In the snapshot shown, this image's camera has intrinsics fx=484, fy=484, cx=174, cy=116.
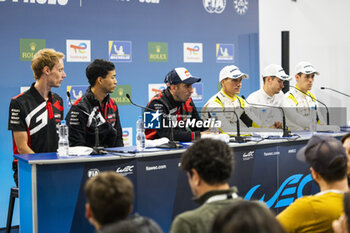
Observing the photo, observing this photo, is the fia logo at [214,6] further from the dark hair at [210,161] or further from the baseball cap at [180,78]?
the dark hair at [210,161]

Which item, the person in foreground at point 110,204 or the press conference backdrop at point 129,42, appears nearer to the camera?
the person in foreground at point 110,204

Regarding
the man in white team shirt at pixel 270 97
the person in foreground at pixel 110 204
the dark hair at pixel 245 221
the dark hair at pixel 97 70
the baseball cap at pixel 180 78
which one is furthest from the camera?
the man in white team shirt at pixel 270 97

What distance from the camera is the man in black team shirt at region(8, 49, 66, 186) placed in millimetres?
3660

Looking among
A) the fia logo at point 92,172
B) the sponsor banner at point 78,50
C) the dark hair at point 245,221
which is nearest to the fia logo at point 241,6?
the sponsor banner at point 78,50

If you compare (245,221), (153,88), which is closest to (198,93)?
(153,88)

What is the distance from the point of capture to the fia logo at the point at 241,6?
21.6 ft

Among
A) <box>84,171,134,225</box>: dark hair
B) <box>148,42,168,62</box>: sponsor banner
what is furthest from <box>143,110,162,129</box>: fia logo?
<box>84,171,134,225</box>: dark hair

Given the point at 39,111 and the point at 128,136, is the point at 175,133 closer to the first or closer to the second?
the point at 39,111

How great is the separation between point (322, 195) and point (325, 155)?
0.55 feet

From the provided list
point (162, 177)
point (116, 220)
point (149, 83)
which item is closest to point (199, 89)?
point (149, 83)

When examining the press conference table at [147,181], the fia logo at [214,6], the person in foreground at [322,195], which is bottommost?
the press conference table at [147,181]

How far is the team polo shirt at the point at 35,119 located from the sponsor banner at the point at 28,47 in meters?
1.20

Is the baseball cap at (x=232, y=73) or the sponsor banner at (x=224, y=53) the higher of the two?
the sponsor banner at (x=224, y=53)

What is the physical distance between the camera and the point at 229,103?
197 inches
